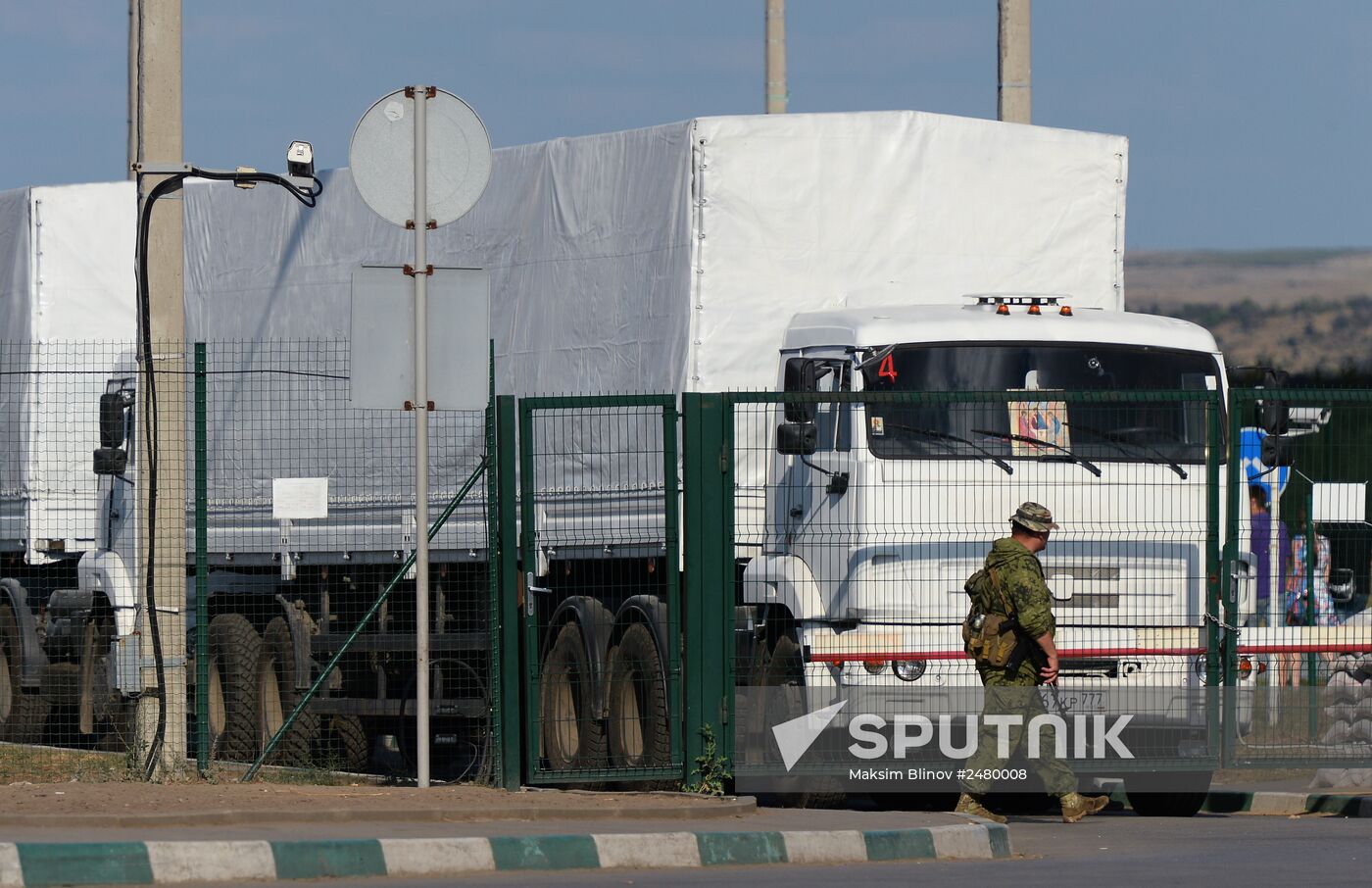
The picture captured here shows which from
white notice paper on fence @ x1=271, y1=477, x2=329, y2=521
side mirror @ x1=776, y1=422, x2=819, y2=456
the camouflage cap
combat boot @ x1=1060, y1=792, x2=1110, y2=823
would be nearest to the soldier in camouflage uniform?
the camouflage cap

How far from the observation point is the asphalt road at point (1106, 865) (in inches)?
323

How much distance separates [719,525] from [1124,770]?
249cm

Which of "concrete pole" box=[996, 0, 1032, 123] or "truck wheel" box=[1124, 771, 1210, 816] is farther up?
"concrete pole" box=[996, 0, 1032, 123]

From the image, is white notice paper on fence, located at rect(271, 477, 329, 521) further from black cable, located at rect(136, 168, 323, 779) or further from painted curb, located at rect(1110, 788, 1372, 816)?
painted curb, located at rect(1110, 788, 1372, 816)

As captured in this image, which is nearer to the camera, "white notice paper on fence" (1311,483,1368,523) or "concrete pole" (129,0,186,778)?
"concrete pole" (129,0,186,778)

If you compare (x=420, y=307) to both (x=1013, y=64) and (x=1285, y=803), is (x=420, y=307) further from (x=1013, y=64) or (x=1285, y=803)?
(x=1013, y=64)

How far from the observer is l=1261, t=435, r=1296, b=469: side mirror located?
37.1 feet

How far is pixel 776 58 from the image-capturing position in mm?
23469

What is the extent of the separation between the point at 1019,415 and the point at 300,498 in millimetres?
4782

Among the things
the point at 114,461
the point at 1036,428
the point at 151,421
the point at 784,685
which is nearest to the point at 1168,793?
the point at 1036,428

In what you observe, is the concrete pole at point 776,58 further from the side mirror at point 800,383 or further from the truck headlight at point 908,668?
the truck headlight at point 908,668

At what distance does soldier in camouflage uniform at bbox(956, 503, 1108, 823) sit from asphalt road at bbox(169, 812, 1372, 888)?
32 cm

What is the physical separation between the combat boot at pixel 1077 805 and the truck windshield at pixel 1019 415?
69.1 inches

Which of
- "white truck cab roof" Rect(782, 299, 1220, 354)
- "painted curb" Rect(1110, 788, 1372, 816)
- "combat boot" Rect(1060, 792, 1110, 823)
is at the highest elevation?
"white truck cab roof" Rect(782, 299, 1220, 354)
